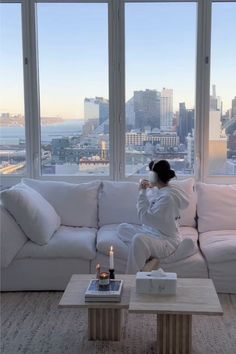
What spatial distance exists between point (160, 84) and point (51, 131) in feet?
3.86

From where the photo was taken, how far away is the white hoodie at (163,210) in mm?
3225

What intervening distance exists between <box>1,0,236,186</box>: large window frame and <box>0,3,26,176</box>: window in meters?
0.06

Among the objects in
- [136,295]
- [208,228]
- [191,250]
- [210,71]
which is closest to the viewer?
[136,295]

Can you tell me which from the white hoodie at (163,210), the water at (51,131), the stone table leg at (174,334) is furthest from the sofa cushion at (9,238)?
the stone table leg at (174,334)

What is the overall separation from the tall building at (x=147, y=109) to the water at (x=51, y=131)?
0.58m

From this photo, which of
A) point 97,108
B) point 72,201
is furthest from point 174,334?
point 97,108

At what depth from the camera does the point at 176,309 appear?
2.30 metres

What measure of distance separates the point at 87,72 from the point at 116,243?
185 cm

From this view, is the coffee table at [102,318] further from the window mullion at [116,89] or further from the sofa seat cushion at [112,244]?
the window mullion at [116,89]

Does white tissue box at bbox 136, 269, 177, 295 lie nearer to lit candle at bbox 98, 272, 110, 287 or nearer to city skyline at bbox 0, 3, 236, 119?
lit candle at bbox 98, 272, 110, 287

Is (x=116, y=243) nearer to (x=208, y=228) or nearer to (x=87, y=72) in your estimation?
(x=208, y=228)

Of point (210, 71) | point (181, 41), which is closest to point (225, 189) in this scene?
point (210, 71)

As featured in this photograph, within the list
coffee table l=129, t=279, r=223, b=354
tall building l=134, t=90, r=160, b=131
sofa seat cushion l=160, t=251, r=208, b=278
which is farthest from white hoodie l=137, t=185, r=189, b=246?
tall building l=134, t=90, r=160, b=131

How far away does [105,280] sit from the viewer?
8.43 feet
